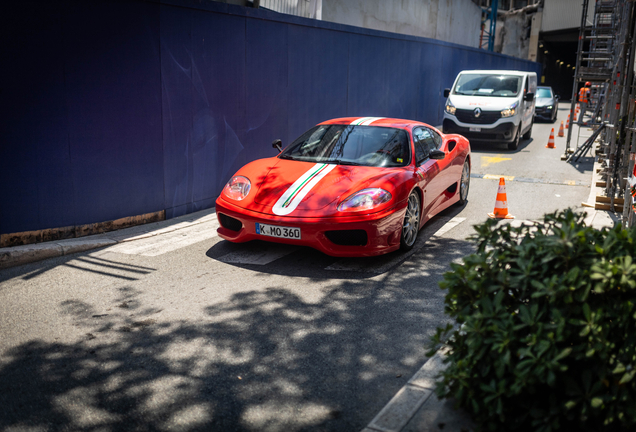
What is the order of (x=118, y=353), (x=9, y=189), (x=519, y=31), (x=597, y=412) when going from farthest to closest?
(x=519, y=31) → (x=9, y=189) → (x=118, y=353) → (x=597, y=412)

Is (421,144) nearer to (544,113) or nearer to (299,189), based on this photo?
(299,189)

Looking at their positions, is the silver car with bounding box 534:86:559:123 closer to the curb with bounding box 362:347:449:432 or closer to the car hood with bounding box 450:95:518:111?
the car hood with bounding box 450:95:518:111

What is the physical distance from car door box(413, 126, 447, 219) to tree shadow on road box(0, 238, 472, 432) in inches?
73.6

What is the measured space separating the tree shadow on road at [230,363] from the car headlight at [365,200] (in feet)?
2.96

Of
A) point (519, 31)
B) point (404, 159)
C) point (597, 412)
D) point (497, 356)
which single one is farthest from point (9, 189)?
point (519, 31)

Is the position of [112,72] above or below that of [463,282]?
above

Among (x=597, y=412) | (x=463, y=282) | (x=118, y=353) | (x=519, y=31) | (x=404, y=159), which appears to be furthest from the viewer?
(x=519, y=31)

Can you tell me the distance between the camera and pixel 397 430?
9.78 ft

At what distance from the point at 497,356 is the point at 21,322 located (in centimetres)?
365

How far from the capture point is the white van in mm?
15016

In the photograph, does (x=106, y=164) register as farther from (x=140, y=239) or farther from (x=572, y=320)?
(x=572, y=320)

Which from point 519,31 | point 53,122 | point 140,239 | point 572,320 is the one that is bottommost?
point 140,239

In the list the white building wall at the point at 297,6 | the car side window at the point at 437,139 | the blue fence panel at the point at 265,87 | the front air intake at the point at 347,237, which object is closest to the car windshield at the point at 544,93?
the white building wall at the point at 297,6

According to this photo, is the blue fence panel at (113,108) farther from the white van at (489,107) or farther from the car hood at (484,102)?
the car hood at (484,102)
